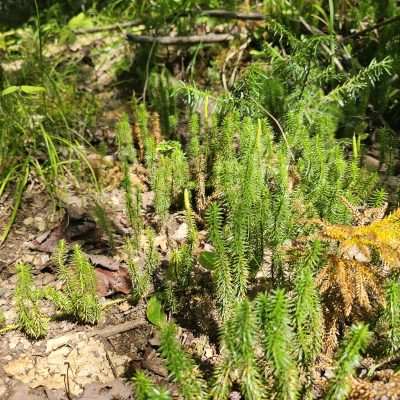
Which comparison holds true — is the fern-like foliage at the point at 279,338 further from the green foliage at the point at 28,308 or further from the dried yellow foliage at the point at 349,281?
the green foliage at the point at 28,308

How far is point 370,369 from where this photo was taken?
1.90 meters

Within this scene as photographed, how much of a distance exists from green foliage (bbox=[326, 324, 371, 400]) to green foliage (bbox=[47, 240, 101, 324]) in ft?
3.46

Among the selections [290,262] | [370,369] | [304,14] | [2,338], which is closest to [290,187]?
[290,262]

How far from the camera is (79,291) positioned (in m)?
2.18

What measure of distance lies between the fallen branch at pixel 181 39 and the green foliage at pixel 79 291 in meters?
1.98

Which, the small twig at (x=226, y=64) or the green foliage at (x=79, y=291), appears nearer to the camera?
the green foliage at (x=79, y=291)

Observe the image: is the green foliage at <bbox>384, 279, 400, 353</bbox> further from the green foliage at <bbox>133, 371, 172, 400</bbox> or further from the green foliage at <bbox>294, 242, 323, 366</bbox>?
the green foliage at <bbox>133, 371, 172, 400</bbox>

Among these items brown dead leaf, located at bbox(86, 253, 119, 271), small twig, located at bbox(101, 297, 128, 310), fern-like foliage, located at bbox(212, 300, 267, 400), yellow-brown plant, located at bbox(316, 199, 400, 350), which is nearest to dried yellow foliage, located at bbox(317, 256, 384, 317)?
yellow-brown plant, located at bbox(316, 199, 400, 350)

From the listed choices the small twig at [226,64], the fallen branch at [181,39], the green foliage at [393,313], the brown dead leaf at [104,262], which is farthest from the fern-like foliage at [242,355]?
the fallen branch at [181,39]

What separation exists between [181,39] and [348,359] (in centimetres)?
276

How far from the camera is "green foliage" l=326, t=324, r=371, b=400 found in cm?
148

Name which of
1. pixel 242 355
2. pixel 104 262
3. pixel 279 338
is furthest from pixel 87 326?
pixel 279 338

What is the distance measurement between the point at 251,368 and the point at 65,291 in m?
1.01

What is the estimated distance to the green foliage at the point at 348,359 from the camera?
1483 mm
